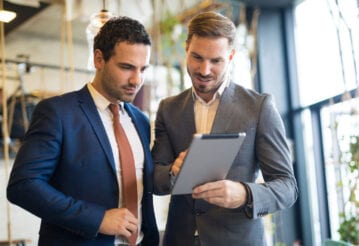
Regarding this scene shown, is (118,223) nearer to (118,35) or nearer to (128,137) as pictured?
(128,137)

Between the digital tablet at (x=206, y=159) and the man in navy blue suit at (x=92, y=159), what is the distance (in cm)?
26

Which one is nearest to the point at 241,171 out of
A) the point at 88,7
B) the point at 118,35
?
the point at 118,35

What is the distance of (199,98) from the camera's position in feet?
6.31

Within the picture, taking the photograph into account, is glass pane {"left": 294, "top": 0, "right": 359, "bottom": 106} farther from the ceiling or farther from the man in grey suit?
the man in grey suit

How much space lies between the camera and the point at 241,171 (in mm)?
1808

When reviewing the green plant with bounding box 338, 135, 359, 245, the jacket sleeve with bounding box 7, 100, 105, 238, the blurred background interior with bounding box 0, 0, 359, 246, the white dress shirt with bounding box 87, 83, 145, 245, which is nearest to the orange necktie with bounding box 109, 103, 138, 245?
the white dress shirt with bounding box 87, 83, 145, 245

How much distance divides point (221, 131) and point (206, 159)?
0.99 ft

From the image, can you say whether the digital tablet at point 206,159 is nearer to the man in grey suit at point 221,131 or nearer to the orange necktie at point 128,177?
the man in grey suit at point 221,131

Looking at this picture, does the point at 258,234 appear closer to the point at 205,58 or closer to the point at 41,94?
the point at 205,58

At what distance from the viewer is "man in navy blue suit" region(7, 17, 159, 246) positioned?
63.4 inches

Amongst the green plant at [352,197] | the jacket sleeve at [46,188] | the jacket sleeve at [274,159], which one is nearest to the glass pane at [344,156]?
the green plant at [352,197]

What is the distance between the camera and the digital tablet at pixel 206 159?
144 cm

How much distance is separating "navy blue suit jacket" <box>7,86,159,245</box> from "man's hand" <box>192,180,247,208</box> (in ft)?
1.12

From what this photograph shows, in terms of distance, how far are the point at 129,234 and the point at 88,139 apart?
366 mm
